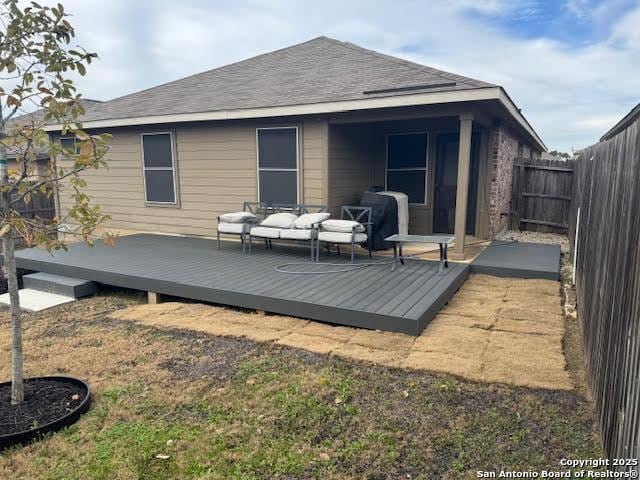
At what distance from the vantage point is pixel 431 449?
7.50 ft

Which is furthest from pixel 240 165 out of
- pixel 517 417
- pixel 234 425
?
pixel 517 417

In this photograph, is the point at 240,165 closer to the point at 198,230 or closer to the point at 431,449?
the point at 198,230

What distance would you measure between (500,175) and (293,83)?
13.1 ft

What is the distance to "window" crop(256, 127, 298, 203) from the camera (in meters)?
7.06

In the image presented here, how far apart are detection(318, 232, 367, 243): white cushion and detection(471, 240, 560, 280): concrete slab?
1512 millimetres

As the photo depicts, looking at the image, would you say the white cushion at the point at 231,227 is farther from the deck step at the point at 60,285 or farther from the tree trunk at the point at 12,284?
the tree trunk at the point at 12,284

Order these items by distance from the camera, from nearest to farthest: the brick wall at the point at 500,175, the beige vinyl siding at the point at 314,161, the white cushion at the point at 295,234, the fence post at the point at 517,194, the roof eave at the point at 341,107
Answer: the roof eave at the point at 341,107
the white cushion at the point at 295,234
the beige vinyl siding at the point at 314,161
the brick wall at the point at 500,175
the fence post at the point at 517,194

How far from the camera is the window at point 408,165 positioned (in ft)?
25.9

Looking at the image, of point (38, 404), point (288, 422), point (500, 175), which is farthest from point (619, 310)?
point (500, 175)

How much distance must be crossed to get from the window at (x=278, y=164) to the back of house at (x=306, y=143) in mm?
17

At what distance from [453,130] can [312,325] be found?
4.91m

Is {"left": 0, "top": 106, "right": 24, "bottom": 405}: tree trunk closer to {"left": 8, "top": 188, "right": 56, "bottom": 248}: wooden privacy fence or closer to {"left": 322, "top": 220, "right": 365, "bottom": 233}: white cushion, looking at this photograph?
{"left": 322, "top": 220, "right": 365, "bottom": 233}: white cushion

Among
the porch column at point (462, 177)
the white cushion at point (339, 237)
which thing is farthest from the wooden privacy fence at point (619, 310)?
the white cushion at point (339, 237)

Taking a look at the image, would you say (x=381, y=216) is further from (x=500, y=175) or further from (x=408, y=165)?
(x=500, y=175)
